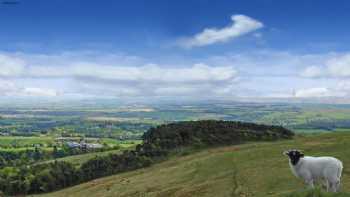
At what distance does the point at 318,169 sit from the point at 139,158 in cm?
6192

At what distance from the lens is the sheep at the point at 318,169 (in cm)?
2359

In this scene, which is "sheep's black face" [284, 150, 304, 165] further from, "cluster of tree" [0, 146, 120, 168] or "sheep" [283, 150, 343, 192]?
"cluster of tree" [0, 146, 120, 168]

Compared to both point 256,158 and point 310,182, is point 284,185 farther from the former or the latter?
point 256,158

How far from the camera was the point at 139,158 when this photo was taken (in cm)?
8356

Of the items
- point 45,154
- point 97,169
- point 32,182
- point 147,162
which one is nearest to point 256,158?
point 147,162

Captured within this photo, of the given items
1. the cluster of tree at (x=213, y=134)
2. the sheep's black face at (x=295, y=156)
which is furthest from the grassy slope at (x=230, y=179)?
the cluster of tree at (x=213, y=134)

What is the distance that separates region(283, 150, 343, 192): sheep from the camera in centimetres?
2359

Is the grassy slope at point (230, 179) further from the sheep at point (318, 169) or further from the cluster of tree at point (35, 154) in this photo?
the cluster of tree at point (35, 154)

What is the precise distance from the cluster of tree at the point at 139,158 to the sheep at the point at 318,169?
180 feet

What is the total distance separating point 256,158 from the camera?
5019 centimetres

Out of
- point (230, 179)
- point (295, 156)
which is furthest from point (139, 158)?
point (295, 156)

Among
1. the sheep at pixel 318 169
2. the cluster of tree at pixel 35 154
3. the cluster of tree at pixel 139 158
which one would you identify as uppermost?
the sheep at pixel 318 169

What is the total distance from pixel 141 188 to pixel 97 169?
42.3m

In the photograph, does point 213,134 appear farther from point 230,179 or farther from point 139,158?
point 230,179
